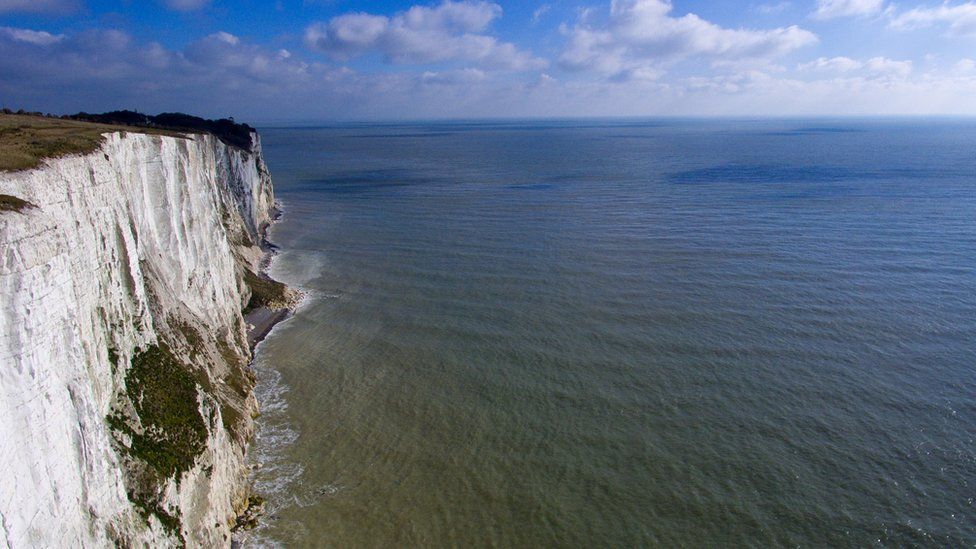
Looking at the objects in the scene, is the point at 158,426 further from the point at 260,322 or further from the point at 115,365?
the point at 260,322

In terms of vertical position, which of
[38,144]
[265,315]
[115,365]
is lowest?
[265,315]

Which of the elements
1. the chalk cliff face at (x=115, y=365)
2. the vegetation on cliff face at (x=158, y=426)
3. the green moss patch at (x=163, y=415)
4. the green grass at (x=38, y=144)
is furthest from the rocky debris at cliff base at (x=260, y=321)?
the green grass at (x=38, y=144)

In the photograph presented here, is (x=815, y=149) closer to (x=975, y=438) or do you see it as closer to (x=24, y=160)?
(x=975, y=438)

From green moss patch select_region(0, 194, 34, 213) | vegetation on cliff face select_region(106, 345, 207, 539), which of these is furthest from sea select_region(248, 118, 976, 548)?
green moss patch select_region(0, 194, 34, 213)

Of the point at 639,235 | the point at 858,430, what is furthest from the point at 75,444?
the point at 639,235

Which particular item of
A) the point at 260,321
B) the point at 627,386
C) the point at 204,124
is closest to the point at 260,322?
the point at 260,321
